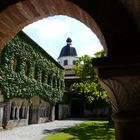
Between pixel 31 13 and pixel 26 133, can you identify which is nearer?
pixel 31 13

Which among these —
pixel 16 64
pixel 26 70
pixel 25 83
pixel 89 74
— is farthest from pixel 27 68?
pixel 89 74

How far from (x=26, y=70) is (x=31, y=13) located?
64.6 ft

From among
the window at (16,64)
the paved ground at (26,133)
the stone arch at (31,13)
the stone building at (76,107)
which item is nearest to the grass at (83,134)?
the paved ground at (26,133)

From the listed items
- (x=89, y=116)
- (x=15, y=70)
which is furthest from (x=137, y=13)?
(x=89, y=116)

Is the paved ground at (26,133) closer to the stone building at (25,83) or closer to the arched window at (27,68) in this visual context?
the stone building at (25,83)

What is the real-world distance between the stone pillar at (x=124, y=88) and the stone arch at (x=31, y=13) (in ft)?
1.71

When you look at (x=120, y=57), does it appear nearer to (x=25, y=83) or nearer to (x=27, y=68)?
(x=25, y=83)

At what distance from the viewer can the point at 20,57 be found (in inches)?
821

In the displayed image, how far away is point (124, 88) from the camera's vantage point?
2.27 m

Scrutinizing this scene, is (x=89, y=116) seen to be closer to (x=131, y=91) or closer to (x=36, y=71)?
(x=36, y=71)

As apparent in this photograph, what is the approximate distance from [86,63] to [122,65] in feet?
76.7

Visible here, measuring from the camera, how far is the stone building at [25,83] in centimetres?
1828

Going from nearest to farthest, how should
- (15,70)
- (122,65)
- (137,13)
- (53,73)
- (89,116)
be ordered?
1. (122,65)
2. (137,13)
3. (15,70)
4. (53,73)
5. (89,116)

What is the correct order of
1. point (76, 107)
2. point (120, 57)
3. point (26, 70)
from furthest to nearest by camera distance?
1. point (76, 107)
2. point (26, 70)
3. point (120, 57)
